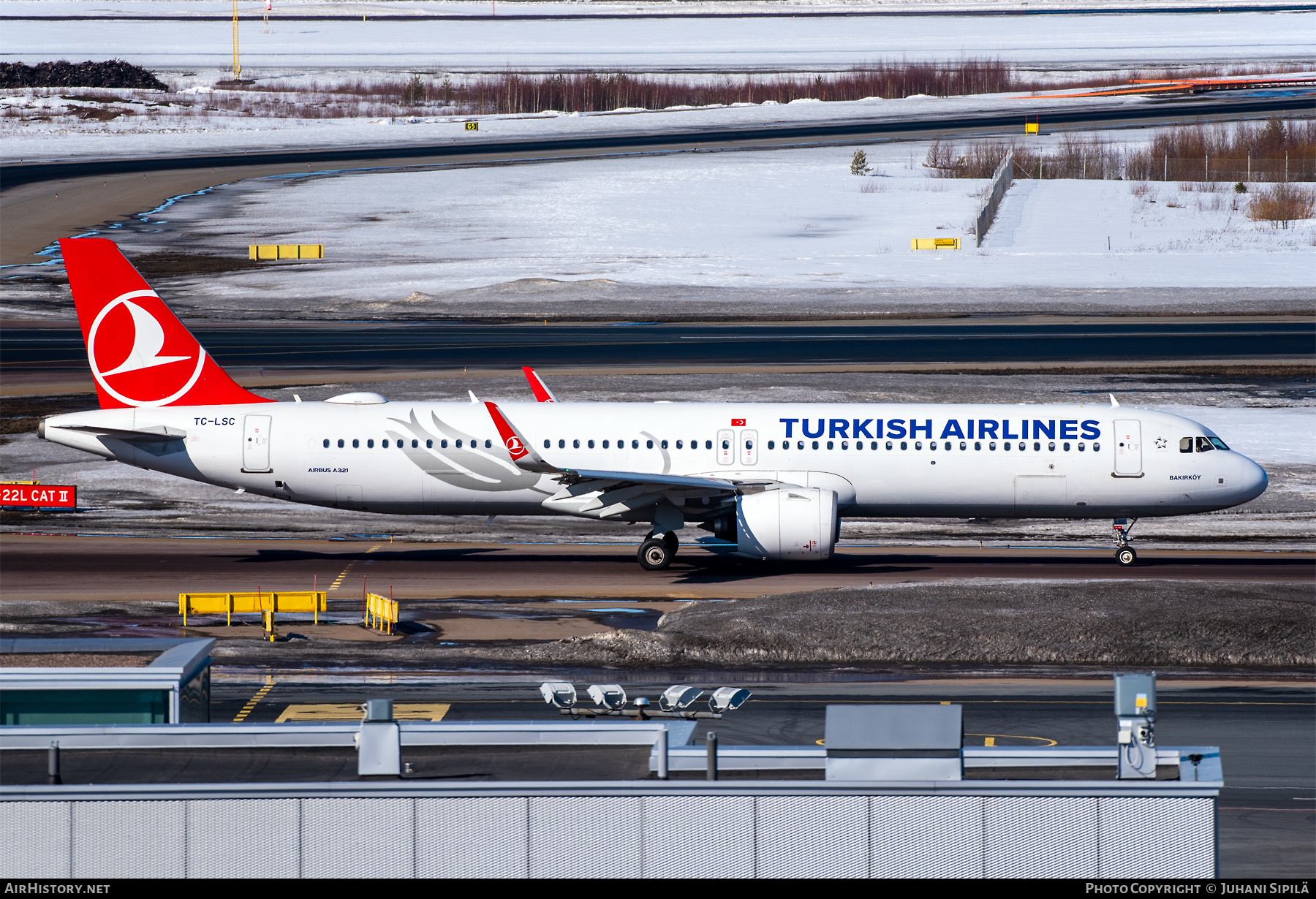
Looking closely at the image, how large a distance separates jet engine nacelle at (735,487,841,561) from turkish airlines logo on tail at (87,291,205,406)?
15.2 m

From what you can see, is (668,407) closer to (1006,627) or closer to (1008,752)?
(1006,627)

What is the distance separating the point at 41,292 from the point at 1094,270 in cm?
6022

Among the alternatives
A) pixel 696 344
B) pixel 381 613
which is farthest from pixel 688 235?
pixel 381 613

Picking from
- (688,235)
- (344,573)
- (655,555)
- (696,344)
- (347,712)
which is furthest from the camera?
(688,235)

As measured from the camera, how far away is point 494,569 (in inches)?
1543

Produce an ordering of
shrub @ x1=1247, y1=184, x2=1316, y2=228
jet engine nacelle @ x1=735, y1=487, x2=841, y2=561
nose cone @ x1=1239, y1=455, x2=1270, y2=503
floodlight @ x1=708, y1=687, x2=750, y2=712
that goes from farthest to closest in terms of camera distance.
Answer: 1. shrub @ x1=1247, y1=184, x2=1316, y2=228
2. nose cone @ x1=1239, y1=455, x2=1270, y2=503
3. jet engine nacelle @ x1=735, y1=487, x2=841, y2=561
4. floodlight @ x1=708, y1=687, x2=750, y2=712

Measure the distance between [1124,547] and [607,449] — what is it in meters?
14.1

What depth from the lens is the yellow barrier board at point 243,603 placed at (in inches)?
1303

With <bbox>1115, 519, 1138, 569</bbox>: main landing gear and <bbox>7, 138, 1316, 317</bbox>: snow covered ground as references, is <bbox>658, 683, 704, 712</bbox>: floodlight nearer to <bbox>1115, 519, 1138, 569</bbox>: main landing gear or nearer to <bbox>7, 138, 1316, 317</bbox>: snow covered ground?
<bbox>1115, 519, 1138, 569</bbox>: main landing gear

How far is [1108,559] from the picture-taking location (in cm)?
4081

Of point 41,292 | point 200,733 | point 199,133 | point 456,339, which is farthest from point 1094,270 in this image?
point 199,133

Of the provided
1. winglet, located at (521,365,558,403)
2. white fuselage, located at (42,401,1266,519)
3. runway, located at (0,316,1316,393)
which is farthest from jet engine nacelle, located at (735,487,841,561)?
runway, located at (0,316,1316,393)

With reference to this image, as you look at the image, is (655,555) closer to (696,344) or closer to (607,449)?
(607,449)

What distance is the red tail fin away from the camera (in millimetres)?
39875
